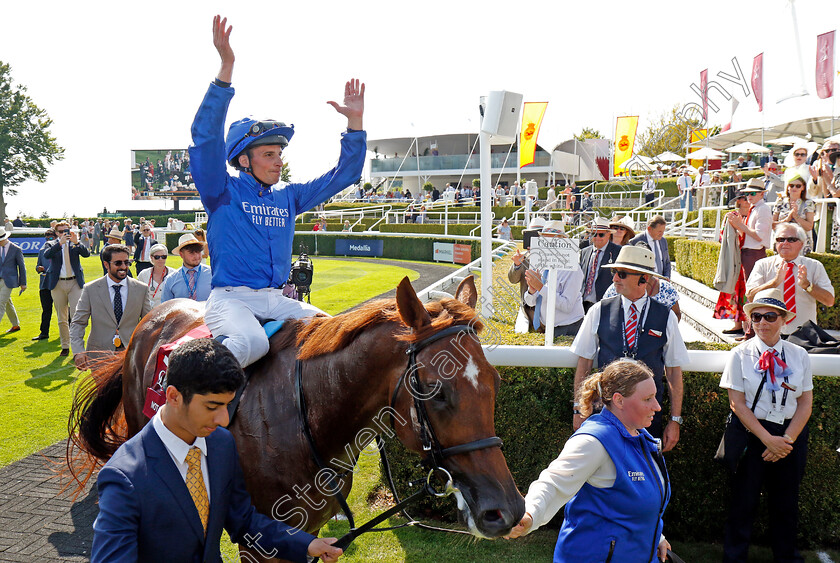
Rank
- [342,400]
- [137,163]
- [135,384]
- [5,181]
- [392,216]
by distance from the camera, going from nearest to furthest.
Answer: [342,400], [135,384], [392,216], [5,181], [137,163]

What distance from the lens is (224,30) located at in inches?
103

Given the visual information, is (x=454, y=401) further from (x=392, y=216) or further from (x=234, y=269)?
(x=392, y=216)

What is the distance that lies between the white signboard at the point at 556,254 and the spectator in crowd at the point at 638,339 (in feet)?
2.74

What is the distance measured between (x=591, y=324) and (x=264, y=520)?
2472mm

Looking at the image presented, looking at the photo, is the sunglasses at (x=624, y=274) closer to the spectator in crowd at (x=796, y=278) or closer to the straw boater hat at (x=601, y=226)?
the spectator in crowd at (x=796, y=278)

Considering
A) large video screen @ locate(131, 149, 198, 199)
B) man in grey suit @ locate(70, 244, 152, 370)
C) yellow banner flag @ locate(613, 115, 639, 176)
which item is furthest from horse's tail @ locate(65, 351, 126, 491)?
large video screen @ locate(131, 149, 198, 199)

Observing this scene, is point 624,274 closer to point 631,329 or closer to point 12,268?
point 631,329

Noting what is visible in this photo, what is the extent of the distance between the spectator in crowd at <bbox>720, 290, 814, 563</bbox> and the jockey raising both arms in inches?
106

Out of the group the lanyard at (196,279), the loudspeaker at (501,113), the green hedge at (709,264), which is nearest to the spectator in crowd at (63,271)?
the lanyard at (196,279)

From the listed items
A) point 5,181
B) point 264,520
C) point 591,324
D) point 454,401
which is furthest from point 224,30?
point 5,181

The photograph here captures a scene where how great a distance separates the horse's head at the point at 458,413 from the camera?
6.82 ft

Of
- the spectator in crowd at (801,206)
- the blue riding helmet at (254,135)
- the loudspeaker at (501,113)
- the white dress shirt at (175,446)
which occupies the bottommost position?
the white dress shirt at (175,446)

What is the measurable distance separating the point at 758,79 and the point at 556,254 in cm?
1195

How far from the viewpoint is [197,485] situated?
193 cm
